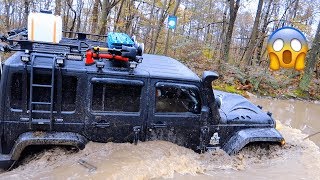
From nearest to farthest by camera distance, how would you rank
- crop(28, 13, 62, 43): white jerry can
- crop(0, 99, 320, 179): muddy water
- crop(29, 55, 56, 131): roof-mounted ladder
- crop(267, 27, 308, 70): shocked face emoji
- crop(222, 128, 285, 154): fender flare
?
crop(267, 27, 308, 70): shocked face emoji
crop(29, 55, 56, 131): roof-mounted ladder
crop(0, 99, 320, 179): muddy water
crop(28, 13, 62, 43): white jerry can
crop(222, 128, 285, 154): fender flare

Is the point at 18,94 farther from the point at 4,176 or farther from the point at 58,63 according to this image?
the point at 4,176

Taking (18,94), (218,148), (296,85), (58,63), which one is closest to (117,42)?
(58,63)

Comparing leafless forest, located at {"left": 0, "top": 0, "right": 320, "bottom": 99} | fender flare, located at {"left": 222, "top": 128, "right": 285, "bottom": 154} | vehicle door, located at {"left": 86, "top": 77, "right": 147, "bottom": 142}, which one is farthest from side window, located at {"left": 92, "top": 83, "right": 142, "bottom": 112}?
leafless forest, located at {"left": 0, "top": 0, "right": 320, "bottom": 99}

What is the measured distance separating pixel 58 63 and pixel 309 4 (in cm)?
2418

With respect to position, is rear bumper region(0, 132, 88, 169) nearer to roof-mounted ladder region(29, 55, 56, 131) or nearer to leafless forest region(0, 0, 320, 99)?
roof-mounted ladder region(29, 55, 56, 131)

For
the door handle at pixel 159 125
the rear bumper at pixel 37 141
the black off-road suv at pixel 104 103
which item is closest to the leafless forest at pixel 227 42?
the black off-road suv at pixel 104 103

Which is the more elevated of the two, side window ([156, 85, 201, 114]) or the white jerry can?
the white jerry can

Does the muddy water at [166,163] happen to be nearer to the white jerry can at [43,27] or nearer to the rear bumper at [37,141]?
the rear bumper at [37,141]

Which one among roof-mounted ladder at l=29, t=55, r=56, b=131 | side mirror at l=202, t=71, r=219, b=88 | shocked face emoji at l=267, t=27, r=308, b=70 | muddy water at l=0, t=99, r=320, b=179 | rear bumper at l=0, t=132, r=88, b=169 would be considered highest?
shocked face emoji at l=267, t=27, r=308, b=70

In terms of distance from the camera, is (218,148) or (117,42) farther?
(218,148)

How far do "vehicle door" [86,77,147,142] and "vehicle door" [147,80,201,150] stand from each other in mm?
175

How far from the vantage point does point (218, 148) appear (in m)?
4.72

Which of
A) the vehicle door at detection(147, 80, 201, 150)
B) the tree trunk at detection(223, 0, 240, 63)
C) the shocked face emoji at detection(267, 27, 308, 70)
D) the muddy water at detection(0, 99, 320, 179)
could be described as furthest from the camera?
the tree trunk at detection(223, 0, 240, 63)

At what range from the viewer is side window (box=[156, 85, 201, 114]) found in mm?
4332
